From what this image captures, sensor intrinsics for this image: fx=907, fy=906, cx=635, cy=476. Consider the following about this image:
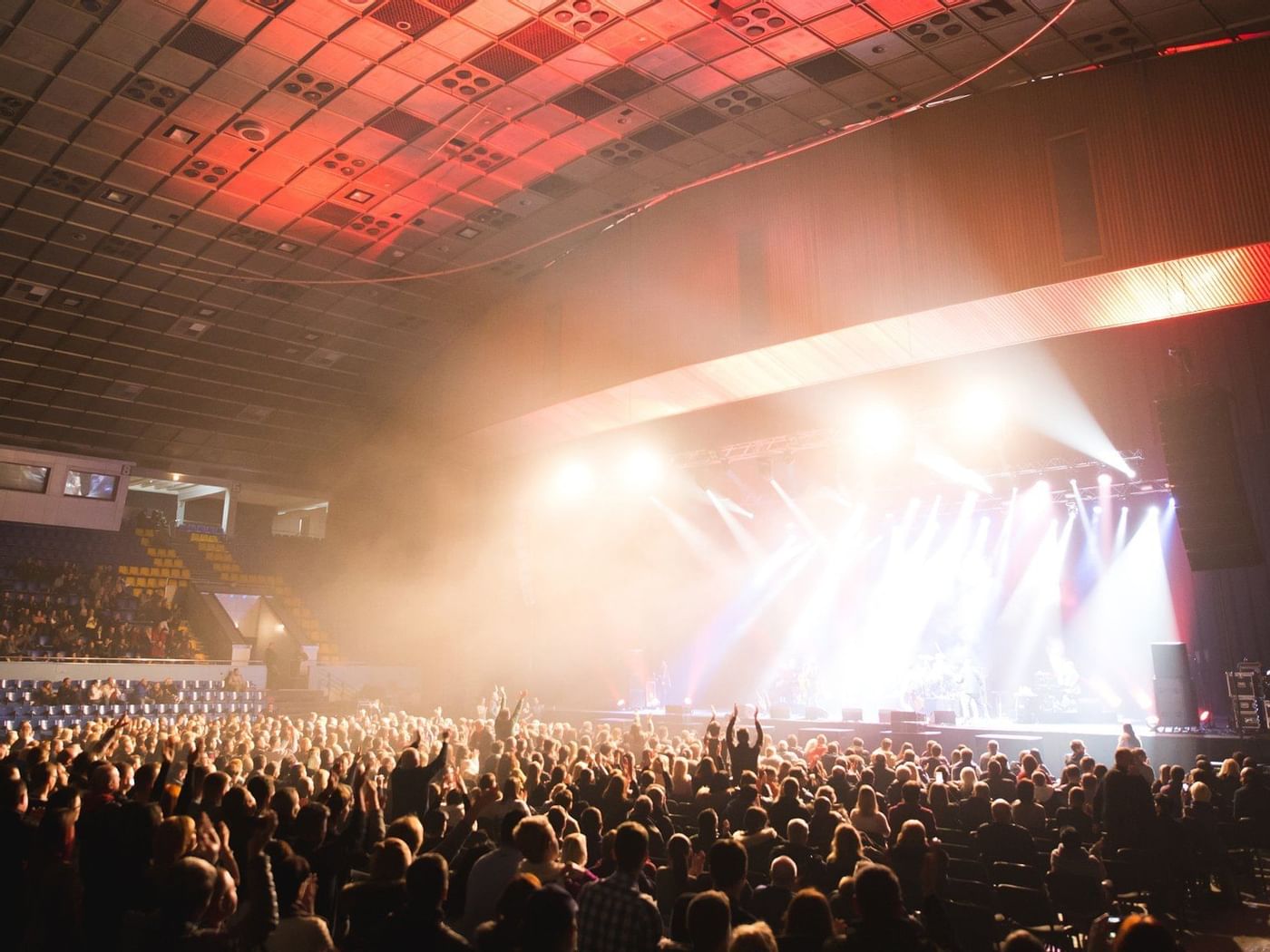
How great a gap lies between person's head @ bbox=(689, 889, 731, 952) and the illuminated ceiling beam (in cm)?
915

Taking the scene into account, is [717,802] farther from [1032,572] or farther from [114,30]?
[1032,572]

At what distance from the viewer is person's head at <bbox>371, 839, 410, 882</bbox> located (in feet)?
13.1

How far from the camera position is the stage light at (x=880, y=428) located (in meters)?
15.2

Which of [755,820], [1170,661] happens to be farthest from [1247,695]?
[755,820]

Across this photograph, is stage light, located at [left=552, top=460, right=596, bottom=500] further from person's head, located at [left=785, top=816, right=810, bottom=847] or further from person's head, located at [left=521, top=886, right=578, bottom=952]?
person's head, located at [left=521, top=886, right=578, bottom=952]

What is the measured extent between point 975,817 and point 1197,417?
6.32 metres

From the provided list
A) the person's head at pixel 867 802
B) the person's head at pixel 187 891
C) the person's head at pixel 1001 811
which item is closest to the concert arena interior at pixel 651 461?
the person's head at pixel 187 891

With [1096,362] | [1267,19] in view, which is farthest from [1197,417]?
[1267,19]

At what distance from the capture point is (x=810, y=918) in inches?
142

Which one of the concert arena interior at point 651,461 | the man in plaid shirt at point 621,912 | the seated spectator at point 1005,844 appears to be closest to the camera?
the man in plaid shirt at point 621,912

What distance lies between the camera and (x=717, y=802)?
808 centimetres

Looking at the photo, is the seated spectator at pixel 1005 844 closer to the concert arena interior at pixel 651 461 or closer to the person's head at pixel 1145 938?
the concert arena interior at pixel 651 461

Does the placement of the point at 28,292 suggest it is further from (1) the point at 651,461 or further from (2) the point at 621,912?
(2) the point at 621,912

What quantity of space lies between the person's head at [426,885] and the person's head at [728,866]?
1330 millimetres
